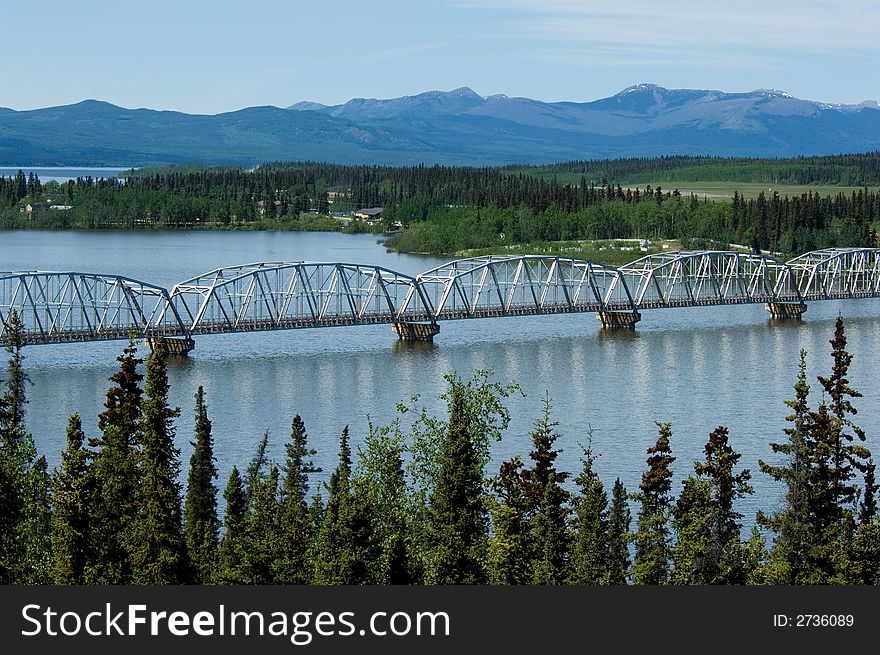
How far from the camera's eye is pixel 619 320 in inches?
3465

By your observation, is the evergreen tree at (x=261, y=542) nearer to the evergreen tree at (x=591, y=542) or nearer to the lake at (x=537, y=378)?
the evergreen tree at (x=591, y=542)

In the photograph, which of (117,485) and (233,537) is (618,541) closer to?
→ (233,537)

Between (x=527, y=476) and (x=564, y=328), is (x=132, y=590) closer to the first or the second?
(x=527, y=476)

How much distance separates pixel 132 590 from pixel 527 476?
14.4 m

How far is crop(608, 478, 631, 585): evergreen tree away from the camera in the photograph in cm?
3004

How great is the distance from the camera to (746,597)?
60.2 ft

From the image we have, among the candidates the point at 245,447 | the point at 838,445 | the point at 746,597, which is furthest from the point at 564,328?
the point at 746,597

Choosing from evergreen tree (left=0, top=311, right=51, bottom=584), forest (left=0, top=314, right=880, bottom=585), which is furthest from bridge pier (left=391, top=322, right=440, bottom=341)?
forest (left=0, top=314, right=880, bottom=585)

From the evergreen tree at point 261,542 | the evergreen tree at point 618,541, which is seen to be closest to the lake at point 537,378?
the evergreen tree at point 618,541

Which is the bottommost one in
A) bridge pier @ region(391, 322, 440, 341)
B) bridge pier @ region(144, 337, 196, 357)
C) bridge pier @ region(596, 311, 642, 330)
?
bridge pier @ region(596, 311, 642, 330)

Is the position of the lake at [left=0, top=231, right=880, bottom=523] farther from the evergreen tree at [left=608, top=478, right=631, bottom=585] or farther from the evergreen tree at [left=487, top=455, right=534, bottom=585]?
the evergreen tree at [left=487, top=455, right=534, bottom=585]

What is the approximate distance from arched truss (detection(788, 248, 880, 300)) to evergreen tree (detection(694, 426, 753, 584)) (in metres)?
71.9

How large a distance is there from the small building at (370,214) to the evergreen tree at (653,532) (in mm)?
143388

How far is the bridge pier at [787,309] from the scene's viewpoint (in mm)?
97188
